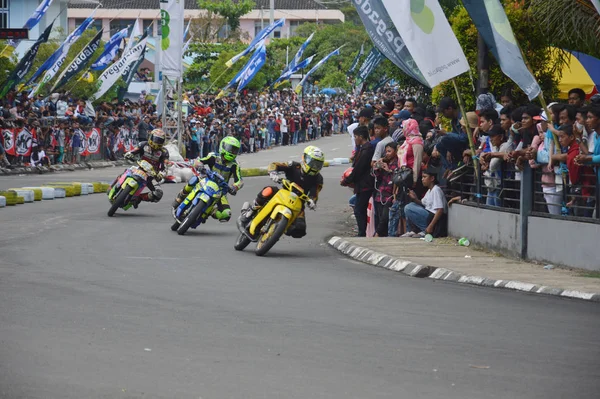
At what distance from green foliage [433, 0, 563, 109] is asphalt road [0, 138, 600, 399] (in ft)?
25.2

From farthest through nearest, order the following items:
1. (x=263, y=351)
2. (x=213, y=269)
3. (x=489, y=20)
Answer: (x=489, y=20) < (x=213, y=269) < (x=263, y=351)

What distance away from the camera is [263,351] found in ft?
27.1

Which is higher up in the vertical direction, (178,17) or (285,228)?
(178,17)

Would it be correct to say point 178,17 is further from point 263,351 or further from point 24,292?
point 263,351

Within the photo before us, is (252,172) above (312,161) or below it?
below

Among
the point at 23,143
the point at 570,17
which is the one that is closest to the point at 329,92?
the point at 23,143

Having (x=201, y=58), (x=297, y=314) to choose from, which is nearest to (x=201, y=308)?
(x=297, y=314)

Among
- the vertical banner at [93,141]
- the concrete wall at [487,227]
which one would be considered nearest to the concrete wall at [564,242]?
the concrete wall at [487,227]

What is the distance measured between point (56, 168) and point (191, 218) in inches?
769

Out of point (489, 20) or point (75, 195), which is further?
point (75, 195)

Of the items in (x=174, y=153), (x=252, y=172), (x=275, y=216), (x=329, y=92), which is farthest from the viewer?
(x=329, y=92)

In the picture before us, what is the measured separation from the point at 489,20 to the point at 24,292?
707cm

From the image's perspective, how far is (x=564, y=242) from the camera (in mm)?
13609

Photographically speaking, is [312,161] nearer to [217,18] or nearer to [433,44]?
[433,44]
